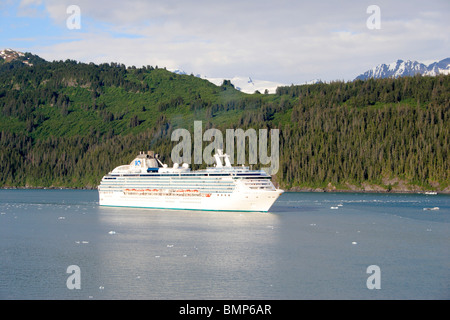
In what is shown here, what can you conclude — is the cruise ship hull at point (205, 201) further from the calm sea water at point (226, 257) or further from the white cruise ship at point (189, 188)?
the calm sea water at point (226, 257)

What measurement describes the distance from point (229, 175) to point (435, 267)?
2410 inches

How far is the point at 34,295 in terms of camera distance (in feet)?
159

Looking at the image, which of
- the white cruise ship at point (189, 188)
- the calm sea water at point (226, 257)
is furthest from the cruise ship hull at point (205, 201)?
the calm sea water at point (226, 257)

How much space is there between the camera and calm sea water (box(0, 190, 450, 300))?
5025 cm

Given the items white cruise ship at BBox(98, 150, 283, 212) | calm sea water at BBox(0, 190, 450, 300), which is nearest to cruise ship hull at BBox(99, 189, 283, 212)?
white cruise ship at BBox(98, 150, 283, 212)

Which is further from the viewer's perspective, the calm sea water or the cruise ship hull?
the cruise ship hull

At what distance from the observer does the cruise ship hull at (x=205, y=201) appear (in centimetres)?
11462

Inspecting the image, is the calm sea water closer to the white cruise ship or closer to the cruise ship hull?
the cruise ship hull

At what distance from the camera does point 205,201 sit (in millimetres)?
122125

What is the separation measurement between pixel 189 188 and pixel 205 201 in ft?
19.2
